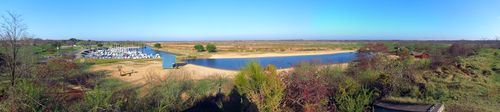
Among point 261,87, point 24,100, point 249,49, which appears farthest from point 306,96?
point 249,49

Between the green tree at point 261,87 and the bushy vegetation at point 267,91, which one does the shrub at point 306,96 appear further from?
the green tree at point 261,87

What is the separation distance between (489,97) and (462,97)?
152 cm

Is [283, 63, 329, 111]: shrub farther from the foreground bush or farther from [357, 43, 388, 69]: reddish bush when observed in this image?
[357, 43, 388, 69]: reddish bush

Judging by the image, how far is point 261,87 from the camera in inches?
629

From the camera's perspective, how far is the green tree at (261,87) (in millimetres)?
15461

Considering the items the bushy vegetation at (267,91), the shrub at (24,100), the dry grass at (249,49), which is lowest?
the dry grass at (249,49)

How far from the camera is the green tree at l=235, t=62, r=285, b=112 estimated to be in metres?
15.5

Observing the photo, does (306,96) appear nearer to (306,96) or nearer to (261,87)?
Result: (306,96)

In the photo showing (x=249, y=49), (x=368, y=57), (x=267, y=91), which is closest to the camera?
(x=267, y=91)

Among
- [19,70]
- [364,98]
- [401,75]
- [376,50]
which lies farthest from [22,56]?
[376,50]

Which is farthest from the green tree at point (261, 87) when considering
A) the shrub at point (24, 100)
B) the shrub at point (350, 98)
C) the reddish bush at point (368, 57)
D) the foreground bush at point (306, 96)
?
the reddish bush at point (368, 57)

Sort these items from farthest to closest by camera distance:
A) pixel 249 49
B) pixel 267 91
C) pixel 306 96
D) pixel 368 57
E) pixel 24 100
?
pixel 249 49 → pixel 368 57 → pixel 306 96 → pixel 267 91 → pixel 24 100

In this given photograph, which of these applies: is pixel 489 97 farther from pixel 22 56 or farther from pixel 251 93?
pixel 22 56

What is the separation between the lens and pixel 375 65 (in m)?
30.8
